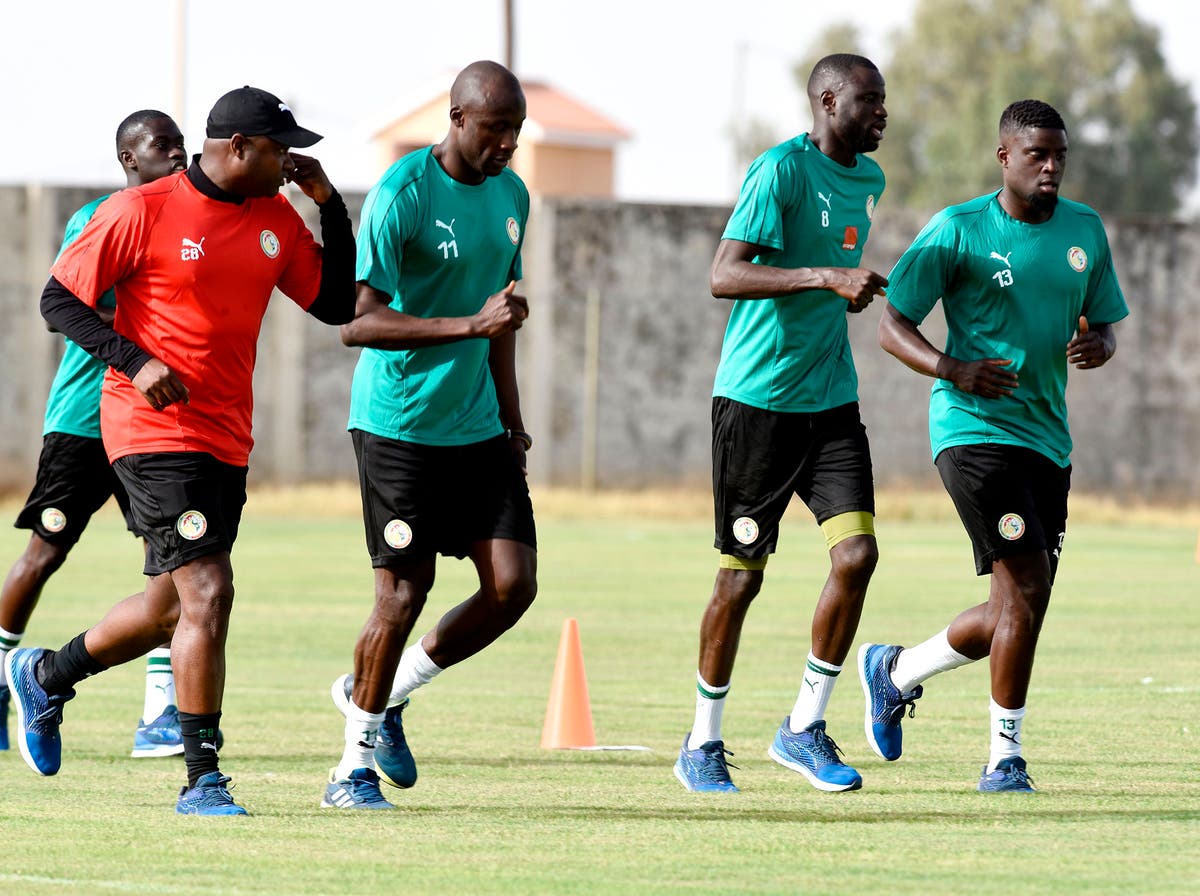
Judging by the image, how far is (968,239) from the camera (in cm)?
842

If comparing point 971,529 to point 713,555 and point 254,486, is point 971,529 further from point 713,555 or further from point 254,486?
point 254,486

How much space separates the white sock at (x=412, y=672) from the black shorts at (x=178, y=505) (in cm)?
100

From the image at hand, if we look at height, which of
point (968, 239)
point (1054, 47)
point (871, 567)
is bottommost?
point (871, 567)

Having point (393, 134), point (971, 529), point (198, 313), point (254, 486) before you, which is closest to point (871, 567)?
point (971, 529)

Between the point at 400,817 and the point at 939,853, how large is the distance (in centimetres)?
190

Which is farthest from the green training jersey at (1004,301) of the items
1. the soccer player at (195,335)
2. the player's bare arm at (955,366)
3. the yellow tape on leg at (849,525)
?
the soccer player at (195,335)

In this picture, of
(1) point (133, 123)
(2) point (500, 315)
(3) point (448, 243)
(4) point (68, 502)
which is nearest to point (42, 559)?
(4) point (68, 502)

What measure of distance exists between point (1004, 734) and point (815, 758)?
72 centimetres

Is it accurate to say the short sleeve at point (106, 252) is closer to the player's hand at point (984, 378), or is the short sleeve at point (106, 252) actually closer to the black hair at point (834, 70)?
the black hair at point (834, 70)

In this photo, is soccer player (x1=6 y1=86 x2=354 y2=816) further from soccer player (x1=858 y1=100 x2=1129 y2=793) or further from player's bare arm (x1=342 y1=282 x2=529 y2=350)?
soccer player (x1=858 y1=100 x2=1129 y2=793)

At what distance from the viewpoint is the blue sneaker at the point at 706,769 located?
326 inches

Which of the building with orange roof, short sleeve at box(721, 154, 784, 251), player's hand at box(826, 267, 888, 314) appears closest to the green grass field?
player's hand at box(826, 267, 888, 314)

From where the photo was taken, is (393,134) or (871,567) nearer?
(871,567)

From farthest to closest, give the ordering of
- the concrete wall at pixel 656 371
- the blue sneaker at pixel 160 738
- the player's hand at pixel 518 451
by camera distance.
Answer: the concrete wall at pixel 656 371 < the blue sneaker at pixel 160 738 < the player's hand at pixel 518 451
